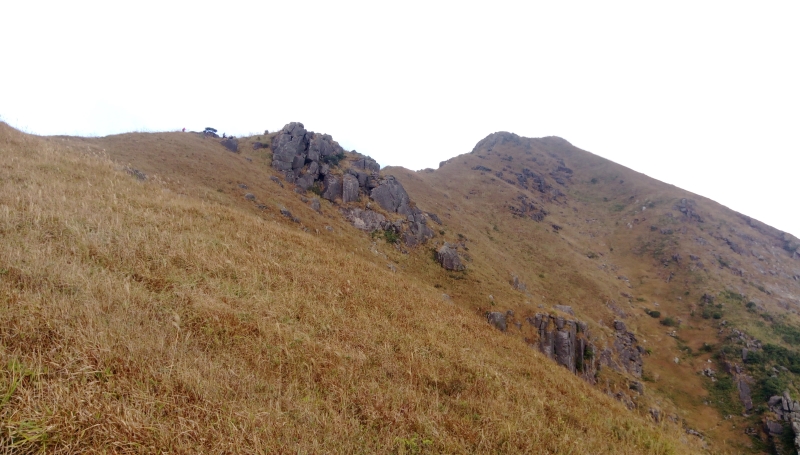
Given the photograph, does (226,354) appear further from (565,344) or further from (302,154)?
(302,154)

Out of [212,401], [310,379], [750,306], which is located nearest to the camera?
[212,401]

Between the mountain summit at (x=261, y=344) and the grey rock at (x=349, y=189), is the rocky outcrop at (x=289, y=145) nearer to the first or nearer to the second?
the grey rock at (x=349, y=189)

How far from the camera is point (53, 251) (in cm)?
593

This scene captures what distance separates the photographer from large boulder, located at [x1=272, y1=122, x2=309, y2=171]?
3177cm

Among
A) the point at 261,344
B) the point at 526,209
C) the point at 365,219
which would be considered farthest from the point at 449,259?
the point at 526,209

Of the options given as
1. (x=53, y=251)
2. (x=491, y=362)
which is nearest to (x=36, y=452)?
(x=53, y=251)

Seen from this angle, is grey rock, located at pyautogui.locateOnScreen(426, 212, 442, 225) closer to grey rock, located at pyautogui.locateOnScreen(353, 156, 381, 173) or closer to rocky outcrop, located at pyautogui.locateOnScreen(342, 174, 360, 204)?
grey rock, located at pyautogui.locateOnScreen(353, 156, 381, 173)

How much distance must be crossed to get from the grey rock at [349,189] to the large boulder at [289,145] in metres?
5.16

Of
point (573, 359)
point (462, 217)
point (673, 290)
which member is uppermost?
point (462, 217)

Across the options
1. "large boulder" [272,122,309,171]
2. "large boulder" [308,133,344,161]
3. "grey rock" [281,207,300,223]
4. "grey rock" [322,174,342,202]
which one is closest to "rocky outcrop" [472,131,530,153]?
"large boulder" [308,133,344,161]

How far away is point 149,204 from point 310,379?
336 inches

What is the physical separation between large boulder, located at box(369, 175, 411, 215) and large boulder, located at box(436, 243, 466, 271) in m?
6.43

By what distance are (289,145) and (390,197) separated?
11268 mm

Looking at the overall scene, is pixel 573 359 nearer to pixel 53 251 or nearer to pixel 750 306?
pixel 53 251
